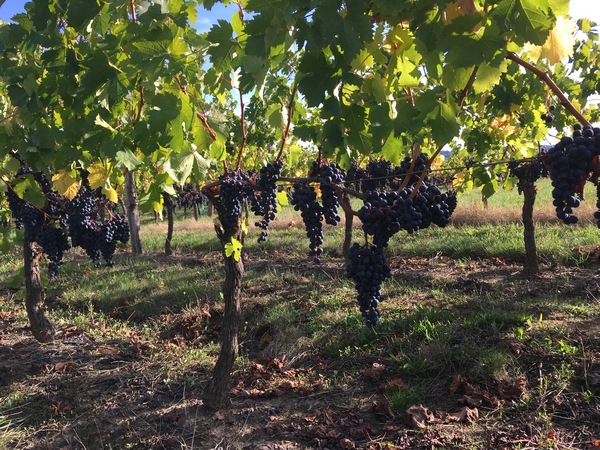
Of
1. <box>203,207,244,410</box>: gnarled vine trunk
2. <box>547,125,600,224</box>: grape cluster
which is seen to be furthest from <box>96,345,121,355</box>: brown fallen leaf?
<box>547,125,600,224</box>: grape cluster

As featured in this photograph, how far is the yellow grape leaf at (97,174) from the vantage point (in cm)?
359

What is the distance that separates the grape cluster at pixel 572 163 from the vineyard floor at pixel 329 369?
2.34 meters

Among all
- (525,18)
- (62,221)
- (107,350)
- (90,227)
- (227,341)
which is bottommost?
(107,350)

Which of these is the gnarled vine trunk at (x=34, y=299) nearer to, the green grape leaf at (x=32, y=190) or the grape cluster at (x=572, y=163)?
the green grape leaf at (x=32, y=190)

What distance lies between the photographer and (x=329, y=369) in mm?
4730

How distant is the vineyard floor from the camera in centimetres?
358

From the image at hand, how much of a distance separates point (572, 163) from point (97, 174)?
333 centimetres

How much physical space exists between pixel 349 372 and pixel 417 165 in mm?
2704

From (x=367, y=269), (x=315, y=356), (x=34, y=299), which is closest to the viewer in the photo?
(x=367, y=269)

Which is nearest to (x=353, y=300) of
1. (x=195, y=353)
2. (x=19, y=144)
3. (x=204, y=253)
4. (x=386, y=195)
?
(x=195, y=353)

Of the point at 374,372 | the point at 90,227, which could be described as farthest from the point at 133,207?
the point at 374,372

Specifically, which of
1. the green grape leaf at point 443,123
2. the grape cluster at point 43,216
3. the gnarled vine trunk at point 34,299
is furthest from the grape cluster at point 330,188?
the gnarled vine trunk at point 34,299

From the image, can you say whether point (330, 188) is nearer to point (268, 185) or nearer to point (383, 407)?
point (268, 185)

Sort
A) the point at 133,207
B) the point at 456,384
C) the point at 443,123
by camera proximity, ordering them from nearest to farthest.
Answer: the point at 443,123 → the point at 456,384 → the point at 133,207
